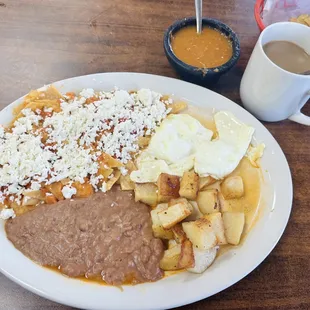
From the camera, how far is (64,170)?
1.68 metres

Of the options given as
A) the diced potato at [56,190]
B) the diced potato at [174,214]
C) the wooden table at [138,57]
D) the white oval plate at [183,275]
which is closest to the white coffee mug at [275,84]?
the wooden table at [138,57]

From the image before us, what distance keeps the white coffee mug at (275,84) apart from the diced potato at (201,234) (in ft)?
2.38

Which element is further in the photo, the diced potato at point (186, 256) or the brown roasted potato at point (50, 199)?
the brown roasted potato at point (50, 199)

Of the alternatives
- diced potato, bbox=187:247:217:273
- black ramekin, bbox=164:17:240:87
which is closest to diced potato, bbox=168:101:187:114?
black ramekin, bbox=164:17:240:87

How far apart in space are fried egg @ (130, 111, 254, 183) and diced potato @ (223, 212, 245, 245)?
0.20 m

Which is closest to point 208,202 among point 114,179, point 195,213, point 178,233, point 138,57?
point 195,213

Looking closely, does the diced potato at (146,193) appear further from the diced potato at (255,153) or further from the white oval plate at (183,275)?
the diced potato at (255,153)

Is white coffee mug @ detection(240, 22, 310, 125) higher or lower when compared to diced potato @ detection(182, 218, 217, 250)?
higher

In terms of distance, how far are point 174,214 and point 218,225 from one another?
174 millimetres

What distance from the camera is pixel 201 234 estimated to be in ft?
4.76

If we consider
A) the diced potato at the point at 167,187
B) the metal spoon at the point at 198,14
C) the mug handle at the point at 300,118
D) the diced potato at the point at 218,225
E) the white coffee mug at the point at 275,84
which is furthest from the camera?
the metal spoon at the point at 198,14

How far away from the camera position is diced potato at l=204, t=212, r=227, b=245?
151cm

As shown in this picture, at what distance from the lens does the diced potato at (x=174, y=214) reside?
4.96ft

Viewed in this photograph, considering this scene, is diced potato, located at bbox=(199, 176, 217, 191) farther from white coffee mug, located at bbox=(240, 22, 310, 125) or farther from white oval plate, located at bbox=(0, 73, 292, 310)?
white coffee mug, located at bbox=(240, 22, 310, 125)
